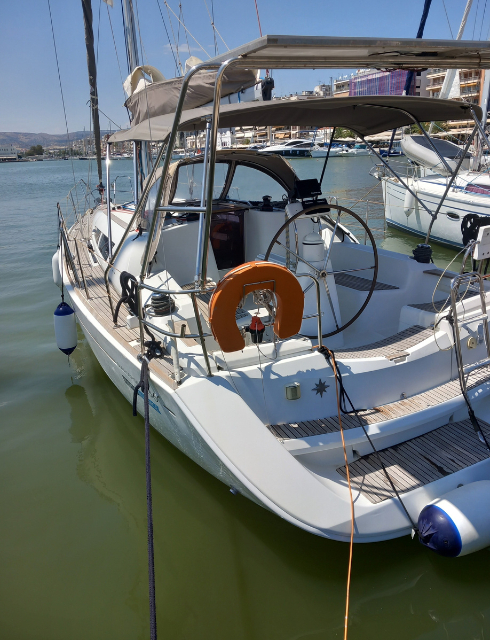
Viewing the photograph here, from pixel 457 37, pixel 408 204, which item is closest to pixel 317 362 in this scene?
pixel 408 204

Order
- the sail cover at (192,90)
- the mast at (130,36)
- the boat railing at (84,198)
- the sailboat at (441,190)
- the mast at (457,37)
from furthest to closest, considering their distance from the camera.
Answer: the mast at (457,37) < the sailboat at (441,190) < the boat railing at (84,198) < the mast at (130,36) < the sail cover at (192,90)

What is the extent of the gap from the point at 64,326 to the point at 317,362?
10.7 ft

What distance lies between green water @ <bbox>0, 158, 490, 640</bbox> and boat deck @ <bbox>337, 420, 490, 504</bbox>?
0.49m

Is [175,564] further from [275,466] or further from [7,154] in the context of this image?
[7,154]

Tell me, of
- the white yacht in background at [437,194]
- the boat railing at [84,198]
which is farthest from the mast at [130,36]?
the white yacht in background at [437,194]

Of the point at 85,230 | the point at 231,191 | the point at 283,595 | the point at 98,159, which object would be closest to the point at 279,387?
the point at 283,595

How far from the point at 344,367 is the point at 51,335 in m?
5.08

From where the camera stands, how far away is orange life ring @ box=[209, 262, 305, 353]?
2.71m

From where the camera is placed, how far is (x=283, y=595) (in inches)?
113

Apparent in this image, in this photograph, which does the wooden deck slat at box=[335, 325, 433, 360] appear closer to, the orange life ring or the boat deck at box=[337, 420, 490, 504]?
the boat deck at box=[337, 420, 490, 504]

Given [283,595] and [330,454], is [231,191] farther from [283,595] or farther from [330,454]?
[283,595]

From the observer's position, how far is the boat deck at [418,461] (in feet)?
9.71

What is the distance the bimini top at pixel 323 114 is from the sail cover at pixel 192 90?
809 mm

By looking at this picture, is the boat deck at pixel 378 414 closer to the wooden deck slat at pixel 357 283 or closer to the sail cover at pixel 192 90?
the wooden deck slat at pixel 357 283
